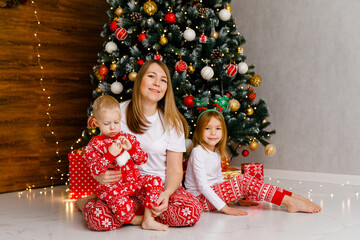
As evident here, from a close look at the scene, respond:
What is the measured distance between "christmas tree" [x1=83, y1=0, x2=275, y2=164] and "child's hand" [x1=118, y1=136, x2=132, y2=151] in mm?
923

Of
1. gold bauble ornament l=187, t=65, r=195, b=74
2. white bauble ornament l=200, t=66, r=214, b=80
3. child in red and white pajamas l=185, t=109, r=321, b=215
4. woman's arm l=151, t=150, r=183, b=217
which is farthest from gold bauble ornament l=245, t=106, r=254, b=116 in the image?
woman's arm l=151, t=150, r=183, b=217

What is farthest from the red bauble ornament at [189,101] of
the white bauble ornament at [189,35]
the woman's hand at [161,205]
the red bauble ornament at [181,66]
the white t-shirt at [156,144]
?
the woman's hand at [161,205]

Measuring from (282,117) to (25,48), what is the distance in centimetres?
231

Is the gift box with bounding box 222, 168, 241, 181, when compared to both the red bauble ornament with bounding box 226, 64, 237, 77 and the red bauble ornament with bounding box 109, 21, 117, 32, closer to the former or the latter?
the red bauble ornament with bounding box 226, 64, 237, 77

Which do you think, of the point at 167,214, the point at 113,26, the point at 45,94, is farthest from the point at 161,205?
the point at 45,94

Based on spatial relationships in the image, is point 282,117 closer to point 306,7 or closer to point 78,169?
point 306,7

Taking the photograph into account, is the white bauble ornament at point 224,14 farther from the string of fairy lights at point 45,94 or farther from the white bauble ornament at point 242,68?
the string of fairy lights at point 45,94

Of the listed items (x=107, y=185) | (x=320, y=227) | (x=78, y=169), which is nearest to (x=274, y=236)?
(x=320, y=227)

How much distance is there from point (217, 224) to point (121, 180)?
55 cm

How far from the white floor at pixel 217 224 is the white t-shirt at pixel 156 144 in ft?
1.13

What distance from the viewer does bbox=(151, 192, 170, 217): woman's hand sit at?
200 cm

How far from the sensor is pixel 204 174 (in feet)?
7.56

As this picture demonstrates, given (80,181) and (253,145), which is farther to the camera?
(253,145)

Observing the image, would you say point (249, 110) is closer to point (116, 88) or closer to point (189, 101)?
point (189, 101)
